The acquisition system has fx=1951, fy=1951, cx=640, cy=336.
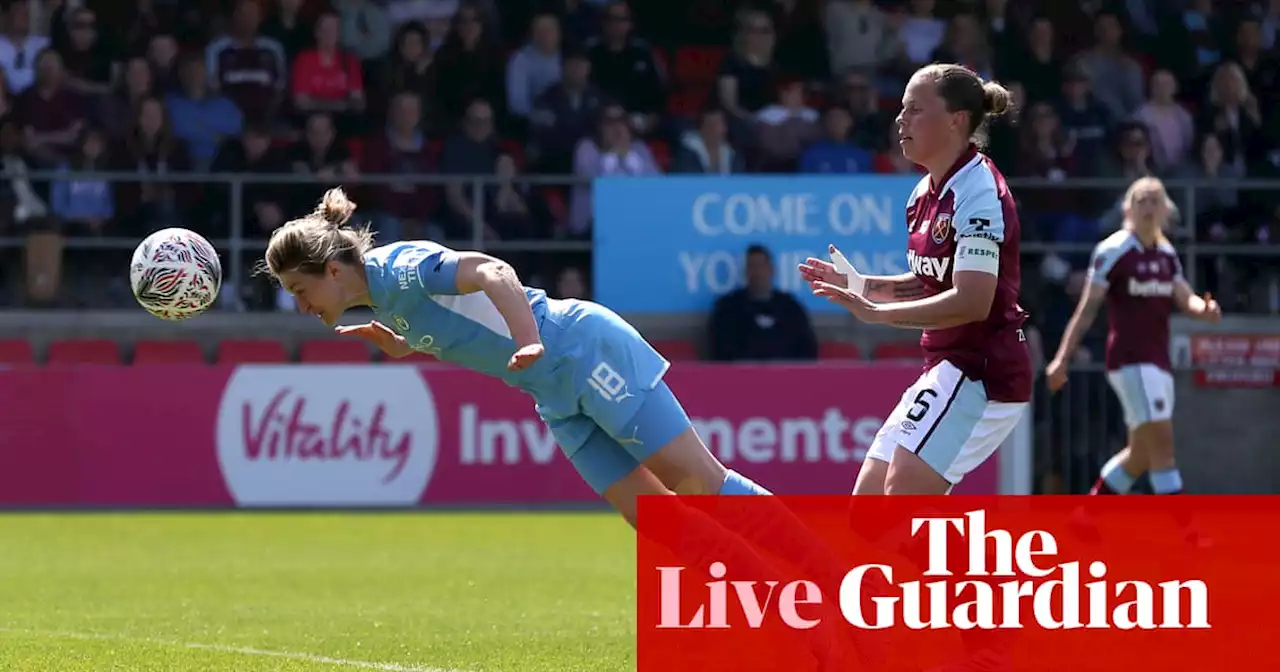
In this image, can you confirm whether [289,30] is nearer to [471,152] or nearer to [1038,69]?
[471,152]

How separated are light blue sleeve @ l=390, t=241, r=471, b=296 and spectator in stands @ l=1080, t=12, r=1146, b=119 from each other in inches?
591

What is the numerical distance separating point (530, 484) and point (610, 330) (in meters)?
9.64

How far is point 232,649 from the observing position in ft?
27.1

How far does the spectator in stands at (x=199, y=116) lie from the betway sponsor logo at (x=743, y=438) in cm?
412

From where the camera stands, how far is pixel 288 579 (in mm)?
11812

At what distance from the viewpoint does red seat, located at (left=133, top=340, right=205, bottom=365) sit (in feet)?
57.4

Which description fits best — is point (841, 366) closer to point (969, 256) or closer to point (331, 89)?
point (331, 89)

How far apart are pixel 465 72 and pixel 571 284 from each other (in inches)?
117

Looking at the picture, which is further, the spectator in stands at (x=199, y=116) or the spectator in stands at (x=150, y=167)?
the spectator in stands at (x=199, y=116)

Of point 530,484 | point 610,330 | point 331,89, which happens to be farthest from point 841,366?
point 610,330

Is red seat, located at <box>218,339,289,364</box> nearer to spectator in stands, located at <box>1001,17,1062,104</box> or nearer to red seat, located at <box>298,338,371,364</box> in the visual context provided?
red seat, located at <box>298,338,371,364</box>

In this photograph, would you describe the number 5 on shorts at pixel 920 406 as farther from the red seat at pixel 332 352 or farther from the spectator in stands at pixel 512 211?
the spectator in stands at pixel 512 211

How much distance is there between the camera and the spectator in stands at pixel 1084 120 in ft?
65.0

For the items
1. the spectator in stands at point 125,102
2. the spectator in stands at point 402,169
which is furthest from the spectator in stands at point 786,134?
the spectator in stands at point 125,102
